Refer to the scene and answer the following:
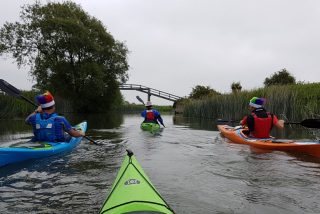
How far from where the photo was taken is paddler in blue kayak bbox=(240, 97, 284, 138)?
942cm

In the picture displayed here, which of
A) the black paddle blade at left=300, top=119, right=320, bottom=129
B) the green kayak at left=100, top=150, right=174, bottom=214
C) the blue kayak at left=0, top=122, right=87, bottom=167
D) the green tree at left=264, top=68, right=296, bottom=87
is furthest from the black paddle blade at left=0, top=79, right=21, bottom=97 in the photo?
the green tree at left=264, top=68, right=296, bottom=87

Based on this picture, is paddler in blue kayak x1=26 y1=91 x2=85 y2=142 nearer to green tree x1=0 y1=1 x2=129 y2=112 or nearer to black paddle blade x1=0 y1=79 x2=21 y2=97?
black paddle blade x1=0 y1=79 x2=21 y2=97

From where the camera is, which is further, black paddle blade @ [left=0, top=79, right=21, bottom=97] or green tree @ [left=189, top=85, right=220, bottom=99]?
green tree @ [left=189, top=85, right=220, bottom=99]

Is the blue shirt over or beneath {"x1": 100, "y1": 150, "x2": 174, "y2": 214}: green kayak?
over

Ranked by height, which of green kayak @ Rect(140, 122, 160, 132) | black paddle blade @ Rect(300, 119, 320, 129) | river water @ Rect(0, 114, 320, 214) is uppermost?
black paddle blade @ Rect(300, 119, 320, 129)

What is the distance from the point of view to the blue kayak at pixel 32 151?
6586 mm

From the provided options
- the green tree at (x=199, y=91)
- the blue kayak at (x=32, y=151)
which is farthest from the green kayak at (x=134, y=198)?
the green tree at (x=199, y=91)

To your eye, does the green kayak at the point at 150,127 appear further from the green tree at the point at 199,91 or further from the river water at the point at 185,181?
the green tree at the point at 199,91

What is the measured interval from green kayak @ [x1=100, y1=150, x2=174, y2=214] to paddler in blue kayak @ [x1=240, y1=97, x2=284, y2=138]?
6.36 meters

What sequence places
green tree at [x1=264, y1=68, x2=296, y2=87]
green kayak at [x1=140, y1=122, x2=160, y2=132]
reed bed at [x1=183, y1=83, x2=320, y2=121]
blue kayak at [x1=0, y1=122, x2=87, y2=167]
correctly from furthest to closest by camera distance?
green tree at [x1=264, y1=68, x2=296, y2=87]
reed bed at [x1=183, y1=83, x2=320, y2=121]
green kayak at [x1=140, y1=122, x2=160, y2=132]
blue kayak at [x1=0, y1=122, x2=87, y2=167]

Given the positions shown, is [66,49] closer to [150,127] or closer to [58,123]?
[150,127]

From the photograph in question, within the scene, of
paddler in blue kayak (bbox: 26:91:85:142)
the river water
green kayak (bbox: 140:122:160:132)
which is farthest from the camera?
green kayak (bbox: 140:122:160:132)

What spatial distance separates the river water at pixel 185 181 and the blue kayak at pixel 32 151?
0.43 feet

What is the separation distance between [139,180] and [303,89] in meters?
14.3
